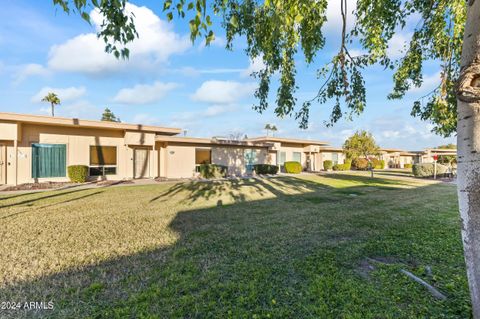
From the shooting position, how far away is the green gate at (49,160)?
572 inches

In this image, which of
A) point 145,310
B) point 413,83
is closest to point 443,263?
point 413,83

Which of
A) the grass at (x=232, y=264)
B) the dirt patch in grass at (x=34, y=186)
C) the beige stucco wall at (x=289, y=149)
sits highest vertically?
the beige stucco wall at (x=289, y=149)

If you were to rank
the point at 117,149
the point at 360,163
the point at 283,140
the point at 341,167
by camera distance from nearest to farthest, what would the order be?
1. the point at 117,149
2. the point at 283,140
3. the point at 341,167
4. the point at 360,163

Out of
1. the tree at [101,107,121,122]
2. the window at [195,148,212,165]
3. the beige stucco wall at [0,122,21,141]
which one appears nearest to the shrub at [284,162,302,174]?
A: the window at [195,148,212,165]

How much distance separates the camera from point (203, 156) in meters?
21.5

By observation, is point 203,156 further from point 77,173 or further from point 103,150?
point 77,173

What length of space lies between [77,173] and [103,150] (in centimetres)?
236

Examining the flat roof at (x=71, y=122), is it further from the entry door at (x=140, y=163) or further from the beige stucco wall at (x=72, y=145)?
the entry door at (x=140, y=163)

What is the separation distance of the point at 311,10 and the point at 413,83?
288 centimetres

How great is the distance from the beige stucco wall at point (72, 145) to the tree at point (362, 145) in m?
24.8

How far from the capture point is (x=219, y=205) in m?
8.76

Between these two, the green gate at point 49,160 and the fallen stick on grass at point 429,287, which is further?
the green gate at point 49,160

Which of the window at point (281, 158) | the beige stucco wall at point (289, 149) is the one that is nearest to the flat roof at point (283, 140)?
the beige stucco wall at point (289, 149)

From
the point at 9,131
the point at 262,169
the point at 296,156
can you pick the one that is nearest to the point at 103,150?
the point at 9,131
